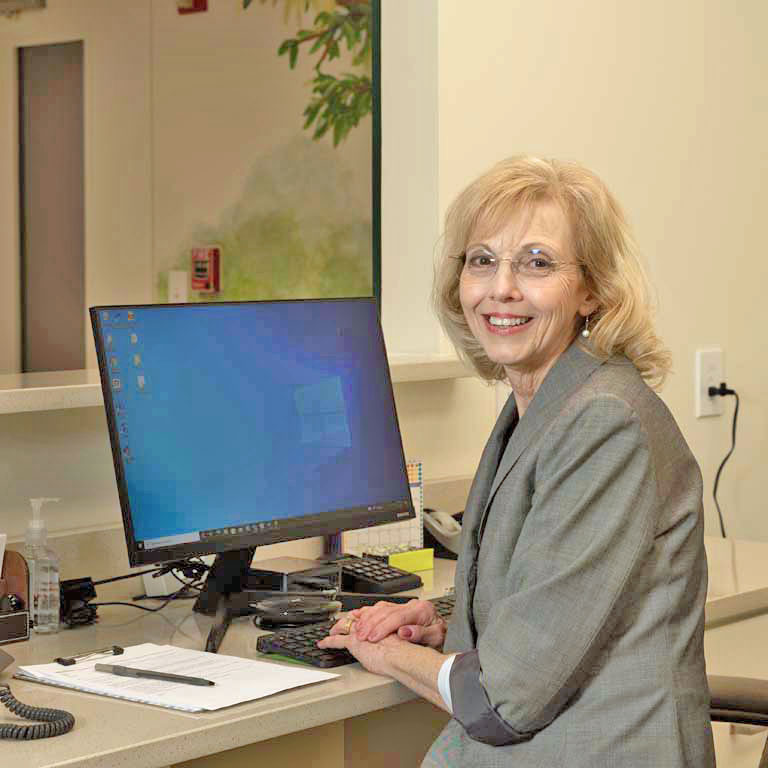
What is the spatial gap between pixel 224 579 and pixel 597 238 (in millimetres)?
780

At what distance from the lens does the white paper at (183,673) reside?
5.41 feet

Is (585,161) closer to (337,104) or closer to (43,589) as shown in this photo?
(337,104)

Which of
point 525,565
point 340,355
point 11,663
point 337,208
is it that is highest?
point 337,208

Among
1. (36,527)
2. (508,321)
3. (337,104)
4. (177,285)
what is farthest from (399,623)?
(177,285)

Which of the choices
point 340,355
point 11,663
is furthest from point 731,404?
point 11,663

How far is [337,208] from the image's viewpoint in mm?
4098

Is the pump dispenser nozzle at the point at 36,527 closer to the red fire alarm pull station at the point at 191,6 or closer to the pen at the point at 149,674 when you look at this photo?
the pen at the point at 149,674

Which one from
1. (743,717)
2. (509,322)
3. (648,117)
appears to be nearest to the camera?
(509,322)

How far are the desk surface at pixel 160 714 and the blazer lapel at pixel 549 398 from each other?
0.94ft

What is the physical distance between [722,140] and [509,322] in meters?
1.67

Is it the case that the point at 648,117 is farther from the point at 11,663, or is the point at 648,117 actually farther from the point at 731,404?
the point at 11,663

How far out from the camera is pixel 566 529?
5.18 ft

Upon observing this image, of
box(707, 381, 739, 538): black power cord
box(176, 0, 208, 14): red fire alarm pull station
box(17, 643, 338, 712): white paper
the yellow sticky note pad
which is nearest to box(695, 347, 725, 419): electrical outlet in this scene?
box(707, 381, 739, 538): black power cord

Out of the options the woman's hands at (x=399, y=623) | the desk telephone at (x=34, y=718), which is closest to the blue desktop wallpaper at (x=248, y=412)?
the woman's hands at (x=399, y=623)
